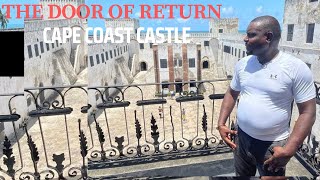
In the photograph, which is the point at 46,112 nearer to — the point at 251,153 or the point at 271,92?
the point at 251,153

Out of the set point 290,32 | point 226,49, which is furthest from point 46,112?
point 226,49

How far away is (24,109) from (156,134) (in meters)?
16.7

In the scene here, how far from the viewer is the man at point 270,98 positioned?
6.64 ft

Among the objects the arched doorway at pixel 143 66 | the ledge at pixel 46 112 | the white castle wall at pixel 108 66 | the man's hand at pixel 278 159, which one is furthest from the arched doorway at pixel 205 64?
the man's hand at pixel 278 159

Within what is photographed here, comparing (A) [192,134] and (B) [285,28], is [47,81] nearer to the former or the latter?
(A) [192,134]

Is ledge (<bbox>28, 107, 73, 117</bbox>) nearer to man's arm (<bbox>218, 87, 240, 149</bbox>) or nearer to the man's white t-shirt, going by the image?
man's arm (<bbox>218, 87, 240, 149</bbox>)

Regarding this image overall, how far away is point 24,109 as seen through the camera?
57.5 ft

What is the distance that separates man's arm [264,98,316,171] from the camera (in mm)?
2000

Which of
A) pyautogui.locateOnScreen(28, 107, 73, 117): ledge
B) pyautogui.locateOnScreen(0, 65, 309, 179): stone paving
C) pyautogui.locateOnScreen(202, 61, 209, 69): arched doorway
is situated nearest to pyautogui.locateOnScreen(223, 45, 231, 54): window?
pyautogui.locateOnScreen(202, 61, 209, 69): arched doorway

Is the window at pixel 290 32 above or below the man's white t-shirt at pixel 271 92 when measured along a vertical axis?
above

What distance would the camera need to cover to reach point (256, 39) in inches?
85.0

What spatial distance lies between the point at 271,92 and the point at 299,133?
1.30 feet
